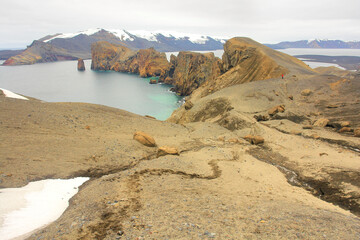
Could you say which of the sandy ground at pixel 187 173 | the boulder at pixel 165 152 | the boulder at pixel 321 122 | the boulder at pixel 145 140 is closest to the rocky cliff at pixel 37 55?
the sandy ground at pixel 187 173

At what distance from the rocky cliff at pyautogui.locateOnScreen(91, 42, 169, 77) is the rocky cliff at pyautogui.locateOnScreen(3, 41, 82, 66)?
55155 millimetres

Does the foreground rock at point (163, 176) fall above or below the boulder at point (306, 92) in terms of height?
below

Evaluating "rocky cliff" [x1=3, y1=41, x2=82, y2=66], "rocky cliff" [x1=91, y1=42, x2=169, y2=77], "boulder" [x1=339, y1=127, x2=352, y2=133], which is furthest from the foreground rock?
"rocky cliff" [x1=3, y1=41, x2=82, y2=66]

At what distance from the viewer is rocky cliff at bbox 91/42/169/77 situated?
98.9 metres

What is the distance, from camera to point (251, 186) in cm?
873

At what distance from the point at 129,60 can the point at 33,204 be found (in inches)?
4573

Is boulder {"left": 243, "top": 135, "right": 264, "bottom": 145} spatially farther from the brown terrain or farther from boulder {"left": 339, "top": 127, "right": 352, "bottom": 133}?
boulder {"left": 339, "top": 127, "right": 352, "bottom": 133}

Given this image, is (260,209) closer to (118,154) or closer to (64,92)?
(118,154)

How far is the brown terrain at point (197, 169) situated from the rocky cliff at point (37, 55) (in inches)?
6360

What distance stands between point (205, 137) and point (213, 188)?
837 cm

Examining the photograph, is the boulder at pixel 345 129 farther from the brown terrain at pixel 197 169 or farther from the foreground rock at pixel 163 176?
the foreground rock at pixel 163 176

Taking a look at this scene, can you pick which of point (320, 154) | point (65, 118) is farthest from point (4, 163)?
point (320, 154)

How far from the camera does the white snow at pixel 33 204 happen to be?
18.0 feet

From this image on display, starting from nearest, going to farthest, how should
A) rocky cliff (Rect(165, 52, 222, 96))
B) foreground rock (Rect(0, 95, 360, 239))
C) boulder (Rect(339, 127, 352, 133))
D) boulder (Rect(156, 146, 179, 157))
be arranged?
→ foreground rock (Rect(0, 95, 360, 239))
boulder (Rect(156, 146, 179, 157))
boulder (Rect(339, 127, 352, 133))
rocky cliff (Rect(165, 52, 222, 96))
